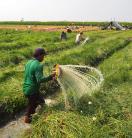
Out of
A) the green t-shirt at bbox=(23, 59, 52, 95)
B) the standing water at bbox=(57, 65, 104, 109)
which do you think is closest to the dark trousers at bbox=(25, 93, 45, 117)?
the green t-shirt at bbox=(23, 59, 52, 95)

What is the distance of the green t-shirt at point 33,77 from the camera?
7.55 meters

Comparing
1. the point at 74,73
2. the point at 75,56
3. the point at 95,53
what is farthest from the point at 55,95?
the point at 95,53

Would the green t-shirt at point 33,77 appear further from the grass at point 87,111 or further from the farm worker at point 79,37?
the farm worker at point 79,37

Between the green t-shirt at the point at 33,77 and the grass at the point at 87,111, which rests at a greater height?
the green t-shirt at the point at 33,77

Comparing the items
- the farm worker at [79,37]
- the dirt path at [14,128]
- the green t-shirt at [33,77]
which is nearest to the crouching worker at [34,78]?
the green t-shirt at [33,77]

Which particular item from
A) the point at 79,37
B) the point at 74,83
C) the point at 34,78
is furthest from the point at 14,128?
the point at 79,37

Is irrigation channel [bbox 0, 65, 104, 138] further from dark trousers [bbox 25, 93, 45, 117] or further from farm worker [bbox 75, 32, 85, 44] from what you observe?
farm worker [bbox 75, 32, 85, 44]

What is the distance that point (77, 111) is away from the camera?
7844 millimetres

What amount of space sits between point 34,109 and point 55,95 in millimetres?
2630

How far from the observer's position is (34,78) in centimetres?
780

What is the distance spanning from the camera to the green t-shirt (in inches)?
297

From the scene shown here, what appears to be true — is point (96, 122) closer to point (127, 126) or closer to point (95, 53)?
point (127, 126)

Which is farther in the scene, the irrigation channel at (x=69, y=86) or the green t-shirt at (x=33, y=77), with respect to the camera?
the irrigation channel at (x=69, y=86)

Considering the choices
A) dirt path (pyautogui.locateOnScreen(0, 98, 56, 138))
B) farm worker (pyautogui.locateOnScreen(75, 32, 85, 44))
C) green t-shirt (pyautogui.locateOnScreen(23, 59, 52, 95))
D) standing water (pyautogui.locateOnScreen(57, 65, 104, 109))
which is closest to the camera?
green t-shirt (pyautogui.locateOnScreen(23, 59, 52, 95))
